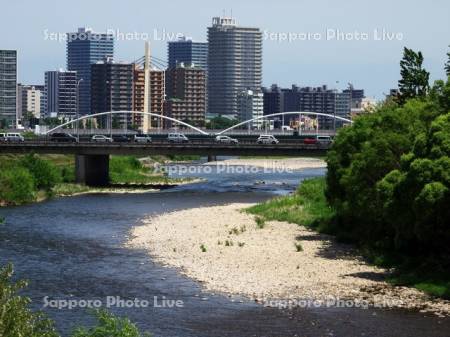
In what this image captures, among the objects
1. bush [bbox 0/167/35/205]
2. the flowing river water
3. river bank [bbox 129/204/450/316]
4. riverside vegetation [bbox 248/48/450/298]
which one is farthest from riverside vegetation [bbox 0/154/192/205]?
riverside vegetation [bbox 248/48/450/298]

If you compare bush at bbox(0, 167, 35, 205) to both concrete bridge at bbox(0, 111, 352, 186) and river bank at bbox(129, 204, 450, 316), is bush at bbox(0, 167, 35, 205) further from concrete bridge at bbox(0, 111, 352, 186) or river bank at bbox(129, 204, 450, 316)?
river bank at bbox(129, 204, 450, 316)

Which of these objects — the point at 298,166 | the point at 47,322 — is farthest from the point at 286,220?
the point at 298,166

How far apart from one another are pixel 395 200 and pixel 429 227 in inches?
129

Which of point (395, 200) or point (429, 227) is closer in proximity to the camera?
point (429, 227)

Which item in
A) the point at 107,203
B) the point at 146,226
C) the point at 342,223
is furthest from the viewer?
Result: the point at 107,203

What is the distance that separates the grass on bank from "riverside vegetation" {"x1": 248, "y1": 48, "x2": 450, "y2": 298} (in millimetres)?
70

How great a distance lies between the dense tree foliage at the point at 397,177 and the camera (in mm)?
44594

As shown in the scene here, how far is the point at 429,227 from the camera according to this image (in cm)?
4459

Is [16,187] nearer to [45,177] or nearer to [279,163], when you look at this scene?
[45,177]

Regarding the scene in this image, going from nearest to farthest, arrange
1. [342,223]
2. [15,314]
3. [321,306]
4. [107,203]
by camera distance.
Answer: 1. [15,314]
2. [321,306]
3. [342,223]
4. [107,203]

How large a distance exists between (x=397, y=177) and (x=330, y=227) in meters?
17.9

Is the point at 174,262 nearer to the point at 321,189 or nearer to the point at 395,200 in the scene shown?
the point at 395,200

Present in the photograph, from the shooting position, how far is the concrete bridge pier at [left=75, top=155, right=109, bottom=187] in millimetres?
113500

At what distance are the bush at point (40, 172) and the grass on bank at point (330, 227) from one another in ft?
87.2
